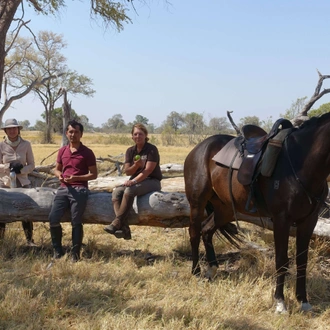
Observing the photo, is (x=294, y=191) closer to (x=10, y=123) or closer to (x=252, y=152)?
(x=252, y=152)

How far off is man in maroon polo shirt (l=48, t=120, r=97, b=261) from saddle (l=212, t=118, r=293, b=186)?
69.0 inches

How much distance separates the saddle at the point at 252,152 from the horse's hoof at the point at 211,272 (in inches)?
49.9

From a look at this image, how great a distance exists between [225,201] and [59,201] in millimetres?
2210

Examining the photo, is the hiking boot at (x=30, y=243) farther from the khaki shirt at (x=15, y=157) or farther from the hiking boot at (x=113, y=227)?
the hiking boot at (x=113, y=227)

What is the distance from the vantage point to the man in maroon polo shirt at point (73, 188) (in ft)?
16.1

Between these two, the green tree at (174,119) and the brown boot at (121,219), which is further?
the green tree at (174,119)

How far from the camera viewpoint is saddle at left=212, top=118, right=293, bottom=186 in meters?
3.65

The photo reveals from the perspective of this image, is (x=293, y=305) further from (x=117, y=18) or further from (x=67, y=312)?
(x=117, y=18)

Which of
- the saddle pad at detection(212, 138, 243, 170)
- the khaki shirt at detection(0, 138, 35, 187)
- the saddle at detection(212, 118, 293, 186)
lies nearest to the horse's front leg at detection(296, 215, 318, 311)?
the saddle at detection(212, 118, 293, 186)

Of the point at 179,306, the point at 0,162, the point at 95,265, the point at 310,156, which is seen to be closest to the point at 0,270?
the point at 95,265

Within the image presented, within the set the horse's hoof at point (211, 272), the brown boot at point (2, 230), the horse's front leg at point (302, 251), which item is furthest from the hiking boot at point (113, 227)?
the horse's front leg at point (302, 251)

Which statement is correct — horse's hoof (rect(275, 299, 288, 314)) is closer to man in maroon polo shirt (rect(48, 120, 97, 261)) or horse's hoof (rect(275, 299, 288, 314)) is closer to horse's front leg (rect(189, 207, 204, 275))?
horse's front leg (rect(189, 207, 204, 275))

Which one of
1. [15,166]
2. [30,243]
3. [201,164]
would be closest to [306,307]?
[201,164]

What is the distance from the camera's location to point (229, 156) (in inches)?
167
